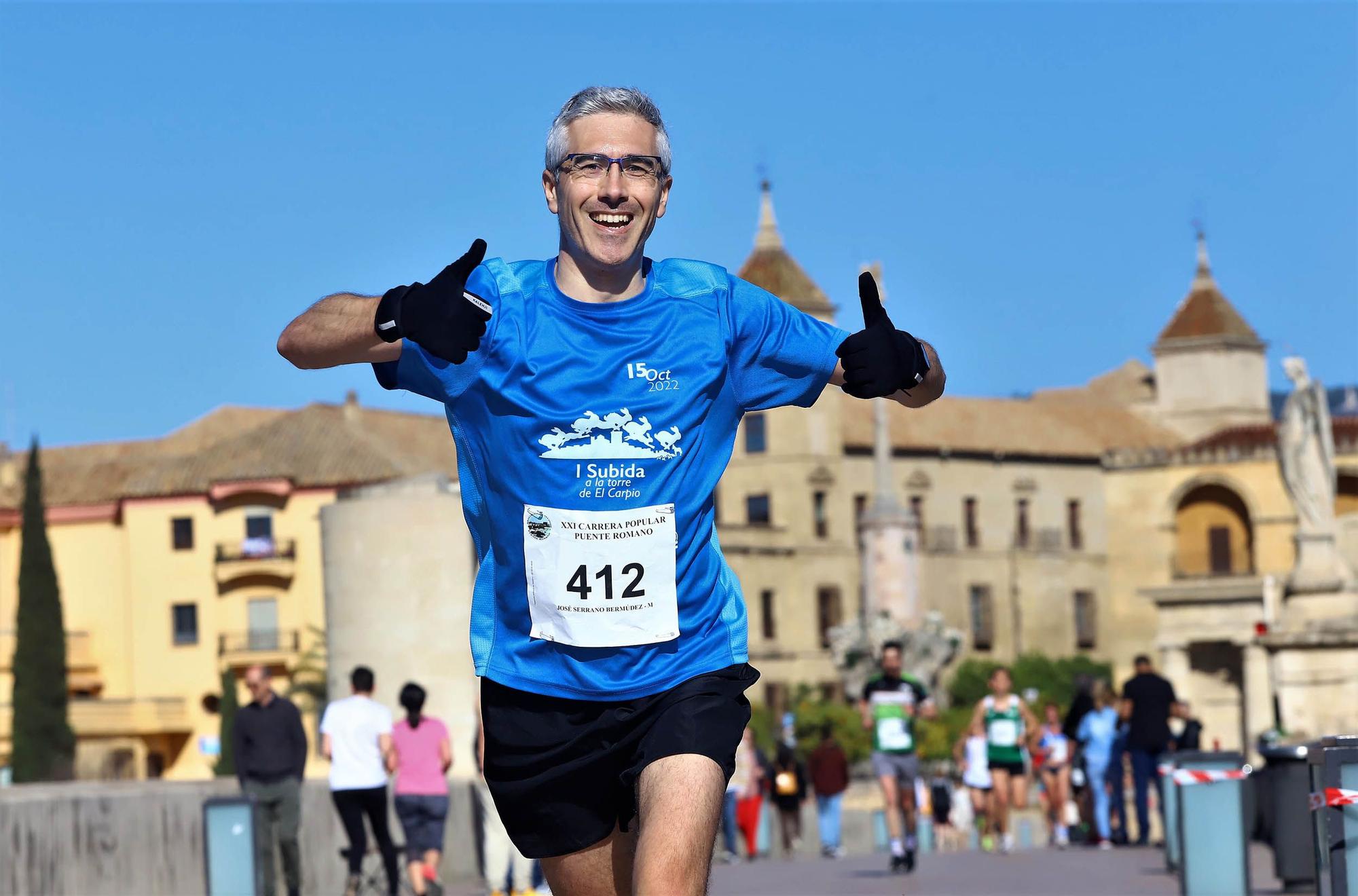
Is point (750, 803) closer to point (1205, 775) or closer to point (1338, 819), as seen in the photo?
point (1205, 775)

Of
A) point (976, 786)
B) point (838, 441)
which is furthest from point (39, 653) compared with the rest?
point (976, 786)

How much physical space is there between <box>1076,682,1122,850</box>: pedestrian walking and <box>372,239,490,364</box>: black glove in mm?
18688

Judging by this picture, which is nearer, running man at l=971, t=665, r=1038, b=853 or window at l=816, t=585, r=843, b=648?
running man at l=971, t=665, r=1038, b=853

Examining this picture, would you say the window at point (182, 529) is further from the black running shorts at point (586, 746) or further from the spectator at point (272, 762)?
the black running shorts at point (586, 746)

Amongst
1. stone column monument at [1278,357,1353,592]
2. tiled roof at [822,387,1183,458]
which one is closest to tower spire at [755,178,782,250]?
tiled roof at [822,387,1183,458]

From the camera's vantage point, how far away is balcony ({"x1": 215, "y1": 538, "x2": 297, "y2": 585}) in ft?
306

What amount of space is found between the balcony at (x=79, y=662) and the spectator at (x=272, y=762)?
77399 mm

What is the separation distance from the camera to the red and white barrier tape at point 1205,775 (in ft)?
49.9

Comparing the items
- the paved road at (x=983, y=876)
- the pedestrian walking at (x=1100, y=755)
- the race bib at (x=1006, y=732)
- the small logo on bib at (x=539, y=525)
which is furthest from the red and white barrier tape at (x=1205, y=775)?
the small logo on bib at (x=539, y=525)

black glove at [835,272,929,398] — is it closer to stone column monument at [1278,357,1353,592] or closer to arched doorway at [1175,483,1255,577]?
stone column monument at [1278,357,1353,592]

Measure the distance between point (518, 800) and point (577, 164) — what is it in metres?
1.39

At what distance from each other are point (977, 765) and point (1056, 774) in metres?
2.40

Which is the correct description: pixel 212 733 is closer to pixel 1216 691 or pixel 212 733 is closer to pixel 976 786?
pixel 1216 691

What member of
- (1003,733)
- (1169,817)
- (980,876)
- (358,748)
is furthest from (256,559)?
(358,748)
